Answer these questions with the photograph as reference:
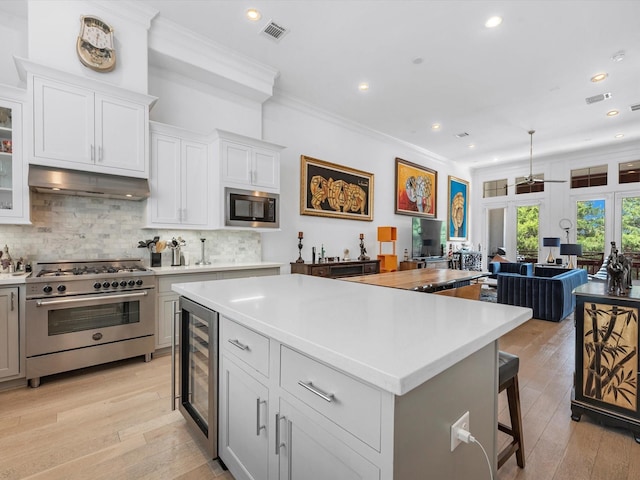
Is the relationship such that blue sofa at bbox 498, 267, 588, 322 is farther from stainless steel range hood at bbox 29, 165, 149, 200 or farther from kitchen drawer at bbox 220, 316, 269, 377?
stainless steel range hood at bbox 29, 165, 149, 200

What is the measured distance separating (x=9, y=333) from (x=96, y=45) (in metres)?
2.64

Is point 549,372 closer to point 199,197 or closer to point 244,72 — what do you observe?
point 199,197

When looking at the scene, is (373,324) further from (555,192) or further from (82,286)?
(555,192)

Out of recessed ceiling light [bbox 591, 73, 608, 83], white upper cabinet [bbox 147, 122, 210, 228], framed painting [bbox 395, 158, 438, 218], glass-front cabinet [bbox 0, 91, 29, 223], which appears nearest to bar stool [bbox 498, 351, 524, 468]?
white upper cabinet [bbox 147, 122, 210, 228]

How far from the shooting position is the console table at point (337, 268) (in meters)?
4.66

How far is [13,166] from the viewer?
8.73 feet

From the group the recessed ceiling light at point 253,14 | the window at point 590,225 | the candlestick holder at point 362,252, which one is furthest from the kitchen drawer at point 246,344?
the window at point 590,225

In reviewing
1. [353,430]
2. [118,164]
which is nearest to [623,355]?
[353,430]

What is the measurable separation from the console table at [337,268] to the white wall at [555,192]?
5462 millimetres

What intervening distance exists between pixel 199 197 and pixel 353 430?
341 centimetres

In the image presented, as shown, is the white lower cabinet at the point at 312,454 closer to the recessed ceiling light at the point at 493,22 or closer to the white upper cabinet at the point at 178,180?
the white upper cabinet at the point at 178,180

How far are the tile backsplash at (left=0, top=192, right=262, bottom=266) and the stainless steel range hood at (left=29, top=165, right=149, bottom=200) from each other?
155 mm

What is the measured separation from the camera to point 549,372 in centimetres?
290

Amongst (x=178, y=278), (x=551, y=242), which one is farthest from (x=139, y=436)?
(x=551, y=242)
